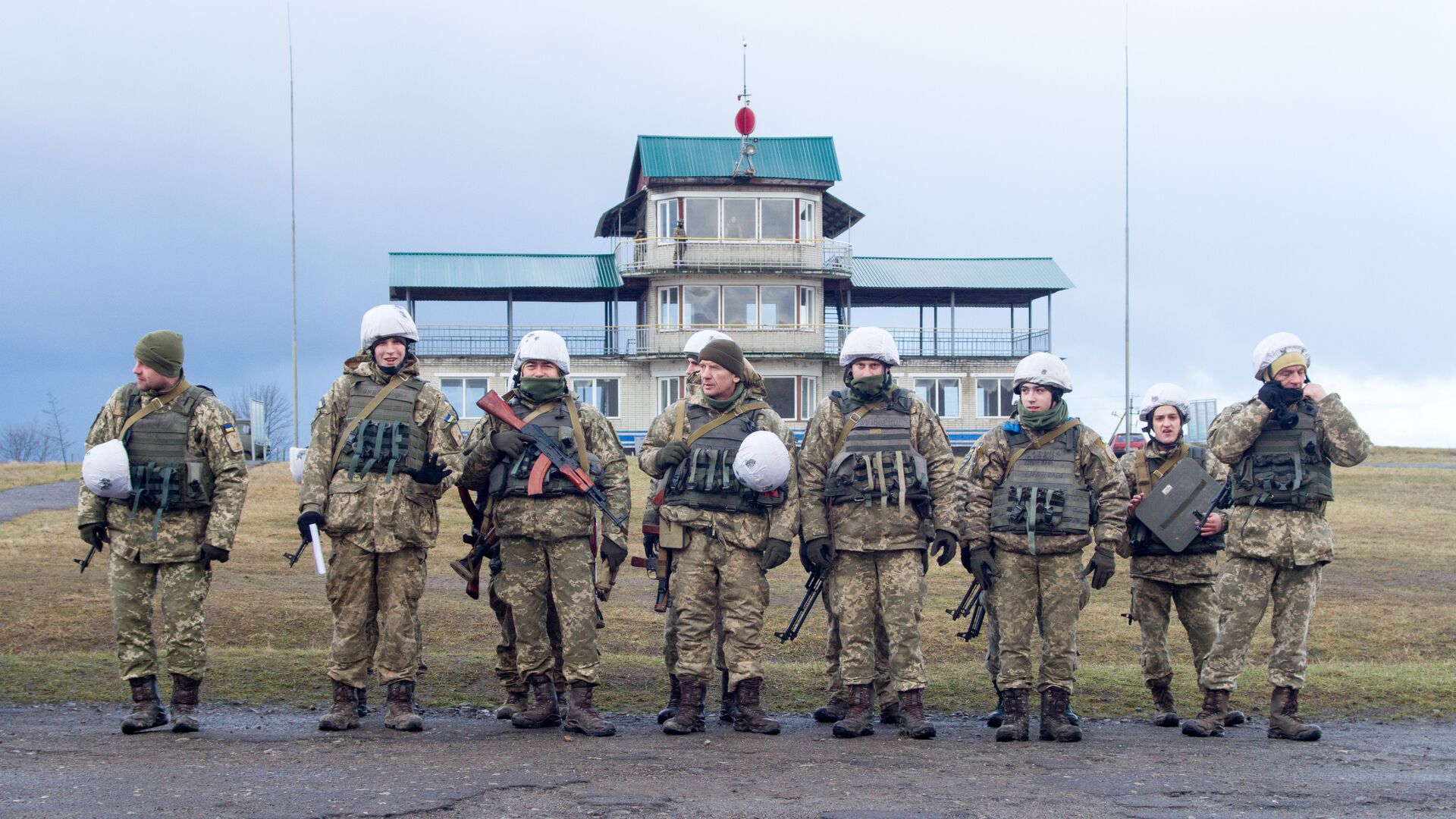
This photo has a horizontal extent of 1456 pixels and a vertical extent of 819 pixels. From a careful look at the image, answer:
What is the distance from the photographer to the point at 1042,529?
8273 mm

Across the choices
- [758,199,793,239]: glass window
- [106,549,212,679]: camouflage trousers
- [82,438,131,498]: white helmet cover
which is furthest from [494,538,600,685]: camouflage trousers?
[758,199,793,239]: glass window

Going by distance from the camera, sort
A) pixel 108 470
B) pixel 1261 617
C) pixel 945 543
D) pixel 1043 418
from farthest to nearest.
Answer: pixel 1261 617, pixel 1043 418, pixel 945 543, pixel 108 470

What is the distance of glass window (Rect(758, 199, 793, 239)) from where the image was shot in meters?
46.4

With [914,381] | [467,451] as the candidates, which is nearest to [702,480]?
[467,451]

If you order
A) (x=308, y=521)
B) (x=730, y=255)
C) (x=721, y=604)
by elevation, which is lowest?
(x=721, y=604)

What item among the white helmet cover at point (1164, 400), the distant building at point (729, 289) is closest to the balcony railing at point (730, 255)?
the distant building at point (729, 289)

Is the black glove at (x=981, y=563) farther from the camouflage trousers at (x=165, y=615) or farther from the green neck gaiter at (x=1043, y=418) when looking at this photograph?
the camouflage trousers at (x=165, y=615)

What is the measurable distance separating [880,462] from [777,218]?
39.0m

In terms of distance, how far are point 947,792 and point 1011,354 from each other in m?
46.7

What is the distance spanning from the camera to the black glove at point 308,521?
7957 millimetres

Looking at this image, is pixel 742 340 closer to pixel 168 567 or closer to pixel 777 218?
pixel 777 218

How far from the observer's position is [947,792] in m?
6.37

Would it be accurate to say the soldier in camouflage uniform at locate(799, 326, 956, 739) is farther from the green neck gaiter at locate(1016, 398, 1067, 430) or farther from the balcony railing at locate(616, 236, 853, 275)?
the balcony railing at locate(616, 236, 853, 275)

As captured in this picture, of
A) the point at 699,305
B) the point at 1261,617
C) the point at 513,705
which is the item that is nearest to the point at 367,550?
the point at 513,705
